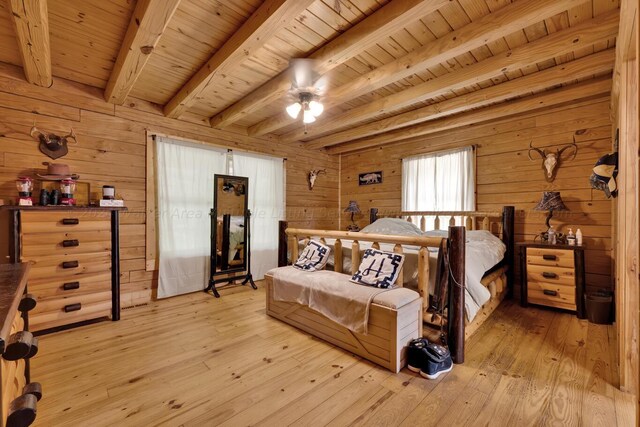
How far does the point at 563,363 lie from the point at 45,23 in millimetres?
4133

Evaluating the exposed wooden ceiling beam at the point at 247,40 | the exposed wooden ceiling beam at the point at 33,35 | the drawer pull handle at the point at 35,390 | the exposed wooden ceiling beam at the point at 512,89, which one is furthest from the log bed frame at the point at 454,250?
the exposed wooden ceiling beam at the point at 33,35

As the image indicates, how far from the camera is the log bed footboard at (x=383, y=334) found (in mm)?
1946

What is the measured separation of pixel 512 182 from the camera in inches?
144

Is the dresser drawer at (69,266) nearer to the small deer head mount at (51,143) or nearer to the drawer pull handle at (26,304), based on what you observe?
the small deer head mount at (51,143)

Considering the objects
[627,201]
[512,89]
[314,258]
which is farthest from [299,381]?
[512,89]

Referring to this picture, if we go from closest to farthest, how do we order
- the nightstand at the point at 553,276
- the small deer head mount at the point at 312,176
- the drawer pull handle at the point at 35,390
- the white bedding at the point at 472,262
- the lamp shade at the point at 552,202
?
the drawer pull handle at the point at 35,390 < the white bedding at the point at 472,262 < the nightstand at the point at 553,276 < the lamp shade at the point at 552,202 < the small deer head mount at the point at 312,176

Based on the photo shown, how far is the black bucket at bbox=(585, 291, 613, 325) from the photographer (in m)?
2.69

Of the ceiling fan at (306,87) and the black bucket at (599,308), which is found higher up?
the ceiling fan at (306,87)

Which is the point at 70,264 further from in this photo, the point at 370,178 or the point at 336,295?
the point at 370,178

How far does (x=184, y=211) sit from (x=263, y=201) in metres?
1.15

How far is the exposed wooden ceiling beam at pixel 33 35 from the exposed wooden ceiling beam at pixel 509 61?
111 inches

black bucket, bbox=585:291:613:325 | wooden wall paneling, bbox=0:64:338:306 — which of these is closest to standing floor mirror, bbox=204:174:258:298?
wooden wall paneling, bbox=0:64:338:306

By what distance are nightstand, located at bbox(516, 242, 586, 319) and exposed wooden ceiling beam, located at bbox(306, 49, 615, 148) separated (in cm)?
161

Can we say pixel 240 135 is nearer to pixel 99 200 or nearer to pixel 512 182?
pixel 99 200
